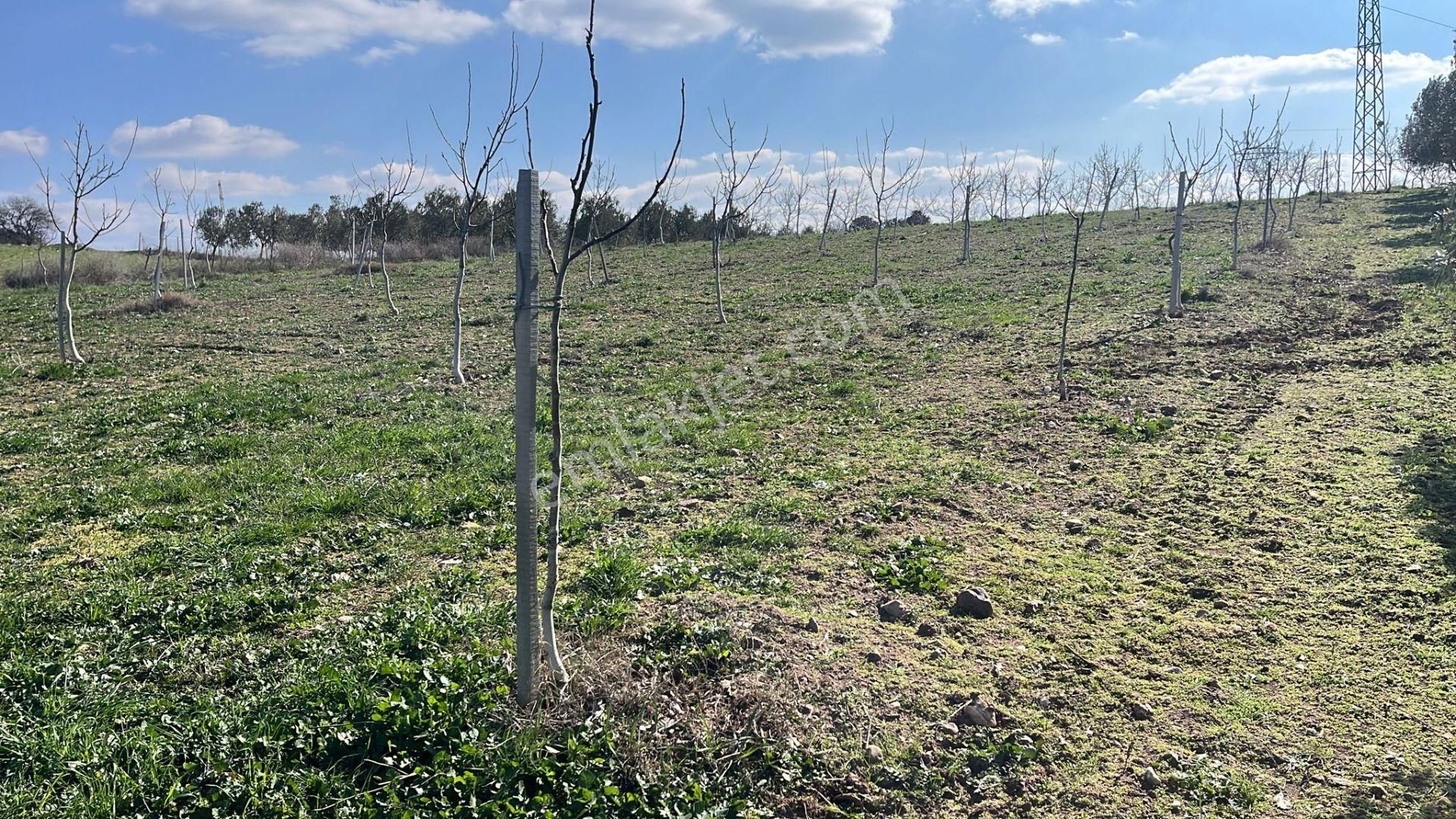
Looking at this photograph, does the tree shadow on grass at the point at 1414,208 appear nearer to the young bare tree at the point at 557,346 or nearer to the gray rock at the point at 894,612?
the gray rock at the point at 894,612

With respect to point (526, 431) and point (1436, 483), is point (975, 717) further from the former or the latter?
point (1436, 483)

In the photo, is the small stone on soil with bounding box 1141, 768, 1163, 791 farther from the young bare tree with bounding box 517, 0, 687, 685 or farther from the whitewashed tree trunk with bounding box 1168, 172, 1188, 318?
the whitewashed tree trunk with bounding box 1168, 172, 1188, 318

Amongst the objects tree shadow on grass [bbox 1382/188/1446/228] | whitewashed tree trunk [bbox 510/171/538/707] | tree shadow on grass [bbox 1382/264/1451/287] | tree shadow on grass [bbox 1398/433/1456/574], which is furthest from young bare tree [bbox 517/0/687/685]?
tree shadow on grass [bbox 1382/188/1446/228]

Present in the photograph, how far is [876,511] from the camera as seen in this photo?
6.62m

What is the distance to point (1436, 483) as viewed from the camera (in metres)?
6.66

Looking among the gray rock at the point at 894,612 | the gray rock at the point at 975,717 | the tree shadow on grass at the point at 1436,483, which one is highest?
the tree shadow on grass at the point at 1436,483

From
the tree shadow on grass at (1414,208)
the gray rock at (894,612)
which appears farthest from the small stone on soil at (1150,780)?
the tree shadow on grass at (1414,208)

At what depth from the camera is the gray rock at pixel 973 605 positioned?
4867 millimetres

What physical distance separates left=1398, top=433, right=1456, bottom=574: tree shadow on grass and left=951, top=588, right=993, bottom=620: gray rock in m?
3.30

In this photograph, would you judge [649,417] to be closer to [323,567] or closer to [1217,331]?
[323,567]

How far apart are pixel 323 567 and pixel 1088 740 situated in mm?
4880

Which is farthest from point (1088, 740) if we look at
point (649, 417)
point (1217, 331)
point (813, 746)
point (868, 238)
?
point (868, 238)

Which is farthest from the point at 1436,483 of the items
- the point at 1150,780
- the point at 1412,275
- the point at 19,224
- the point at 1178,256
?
the point at 19,224

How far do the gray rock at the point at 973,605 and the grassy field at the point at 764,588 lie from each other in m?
0.09
